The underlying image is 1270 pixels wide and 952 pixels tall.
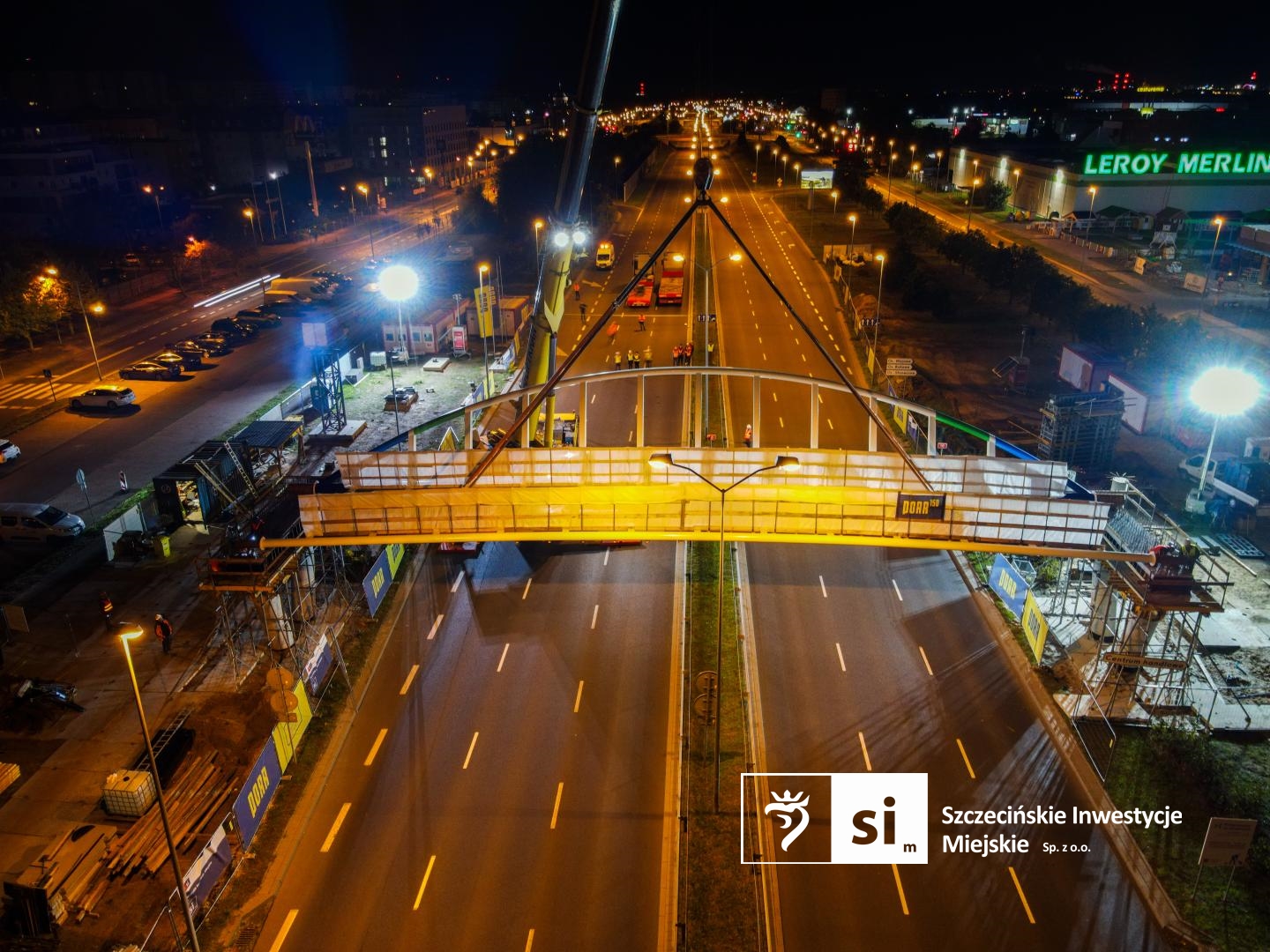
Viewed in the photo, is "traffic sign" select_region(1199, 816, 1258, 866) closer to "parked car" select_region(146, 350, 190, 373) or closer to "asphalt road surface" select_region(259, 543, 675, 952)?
"asphalt road surface" select_region(259, 543, 675, 952)

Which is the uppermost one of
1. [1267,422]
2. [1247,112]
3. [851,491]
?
[1247,112]

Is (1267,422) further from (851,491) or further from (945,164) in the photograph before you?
(945,164)

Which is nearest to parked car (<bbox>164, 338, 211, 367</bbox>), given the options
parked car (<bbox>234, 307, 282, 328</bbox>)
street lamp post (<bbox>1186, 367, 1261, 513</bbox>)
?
parked car (<bbox>234, 307, 282, 328</bbox>)

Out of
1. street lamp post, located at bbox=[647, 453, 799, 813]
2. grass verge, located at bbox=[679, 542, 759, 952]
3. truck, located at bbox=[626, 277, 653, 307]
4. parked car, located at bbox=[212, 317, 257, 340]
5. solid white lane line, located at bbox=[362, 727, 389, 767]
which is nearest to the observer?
grass verge, located at bbox=[679, 542, 759, 952]

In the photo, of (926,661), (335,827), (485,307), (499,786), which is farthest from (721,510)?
(485,307)

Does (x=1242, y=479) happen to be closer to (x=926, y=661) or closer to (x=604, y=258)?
(x=926, y=661)

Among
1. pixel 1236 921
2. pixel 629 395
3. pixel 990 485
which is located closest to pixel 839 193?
pixel 629 395
